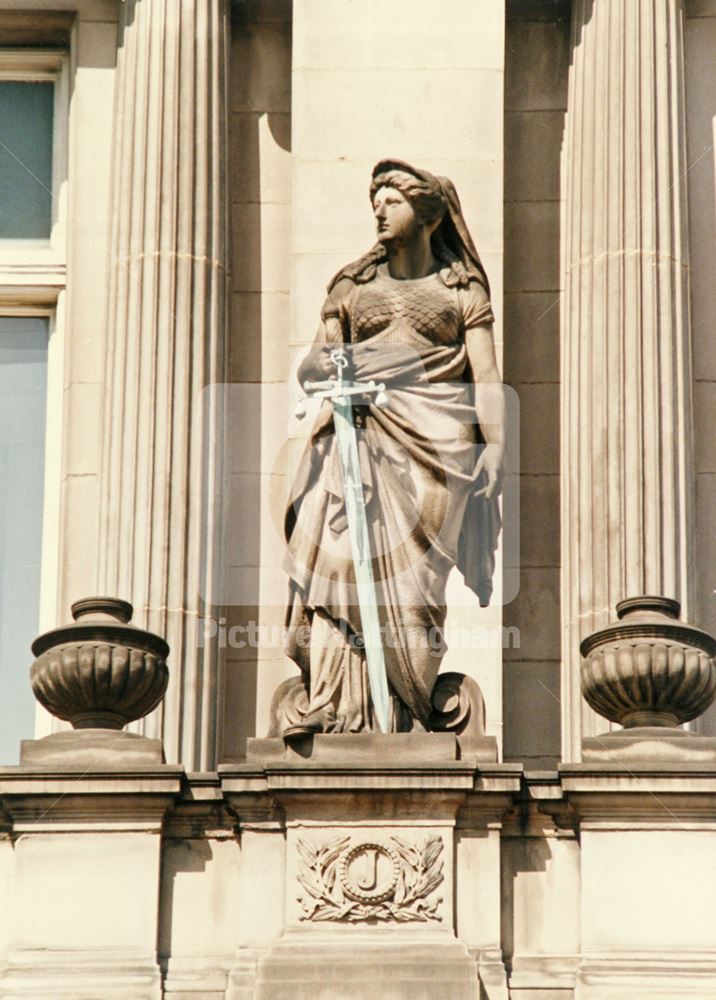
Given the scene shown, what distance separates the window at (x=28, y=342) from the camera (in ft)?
74.0

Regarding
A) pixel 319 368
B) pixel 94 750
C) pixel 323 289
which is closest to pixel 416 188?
pixel 319 368

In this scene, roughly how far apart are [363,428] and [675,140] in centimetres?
589

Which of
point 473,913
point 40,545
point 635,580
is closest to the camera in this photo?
point 473,913

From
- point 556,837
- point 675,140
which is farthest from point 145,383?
point 556,837

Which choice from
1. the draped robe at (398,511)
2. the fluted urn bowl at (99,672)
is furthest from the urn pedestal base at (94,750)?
the draped robe at (398,511)

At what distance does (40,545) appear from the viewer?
22844 millimetres

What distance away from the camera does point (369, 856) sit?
16.8 m

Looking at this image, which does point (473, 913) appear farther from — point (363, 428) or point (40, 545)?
point (40, 545)

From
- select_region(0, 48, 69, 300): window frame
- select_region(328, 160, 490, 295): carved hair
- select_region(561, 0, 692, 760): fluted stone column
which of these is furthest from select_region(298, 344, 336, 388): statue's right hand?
select_region(0, 48, 69, 300): window frame

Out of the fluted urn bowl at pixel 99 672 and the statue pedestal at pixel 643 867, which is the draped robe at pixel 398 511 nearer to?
the fluted urn bowl at pixel 99 672

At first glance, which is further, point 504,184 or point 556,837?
point 504,184

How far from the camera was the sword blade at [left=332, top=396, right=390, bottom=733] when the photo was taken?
17094 mm

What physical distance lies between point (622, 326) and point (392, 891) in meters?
6.65

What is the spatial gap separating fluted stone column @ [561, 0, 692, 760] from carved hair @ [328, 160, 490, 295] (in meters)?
3.67
